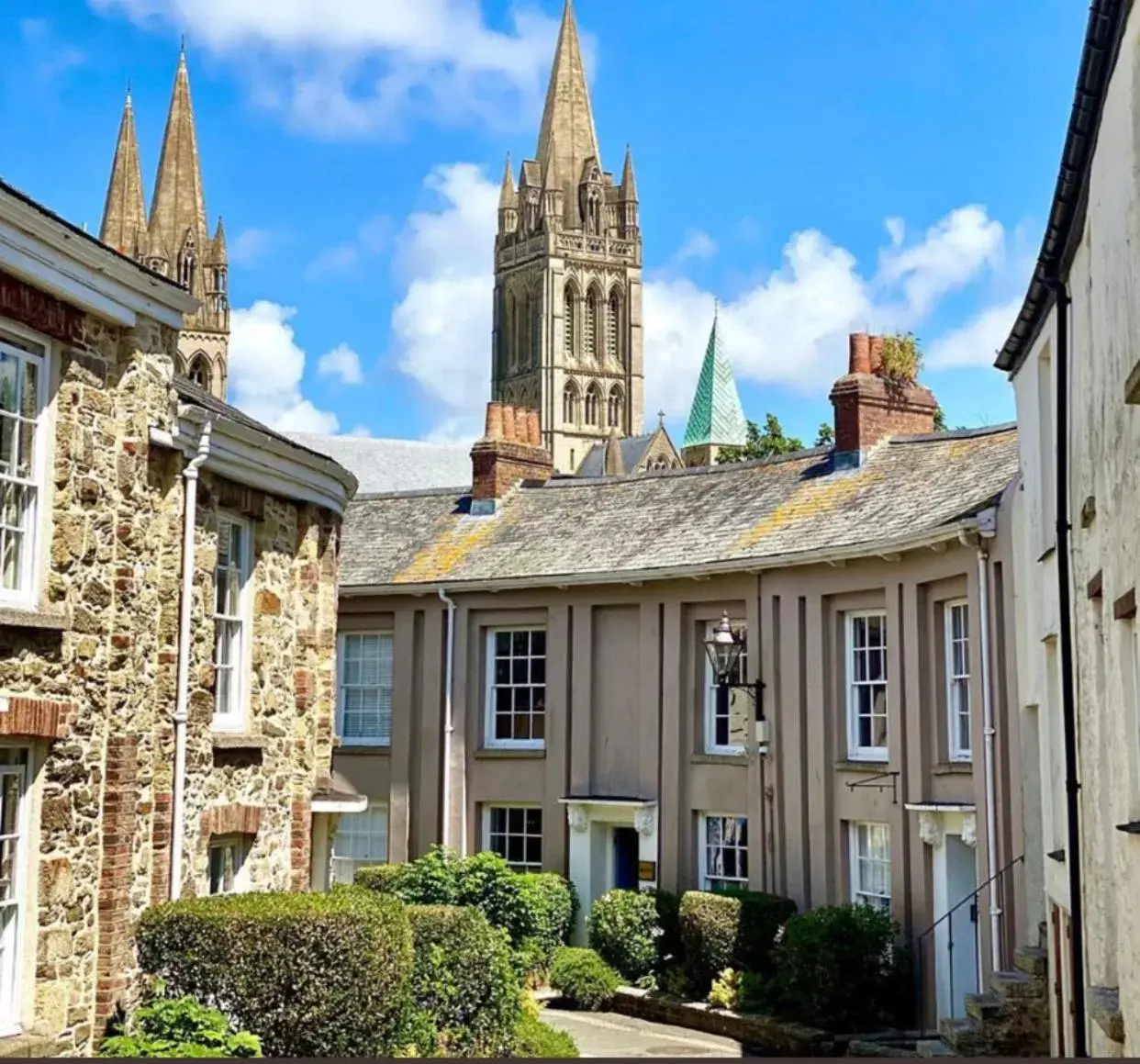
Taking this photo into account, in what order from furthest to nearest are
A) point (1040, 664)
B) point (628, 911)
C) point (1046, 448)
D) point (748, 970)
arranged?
1. point (628, 911)
2. point (748, 970)
3. point (1040, 664)
4. point (1046, 448)

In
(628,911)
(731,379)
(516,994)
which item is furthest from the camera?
(731,379)

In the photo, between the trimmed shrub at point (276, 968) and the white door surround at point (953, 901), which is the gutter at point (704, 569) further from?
the trimmed shrub at point (276, 968)

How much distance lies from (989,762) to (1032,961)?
2.87m

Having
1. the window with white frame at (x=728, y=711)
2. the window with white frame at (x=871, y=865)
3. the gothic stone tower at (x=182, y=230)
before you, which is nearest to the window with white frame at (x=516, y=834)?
the window with white frame at (x=728, y=711)

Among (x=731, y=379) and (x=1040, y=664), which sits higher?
(x=731, y=379)

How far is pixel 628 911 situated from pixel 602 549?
564 cm

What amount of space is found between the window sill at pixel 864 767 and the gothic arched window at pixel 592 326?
103930 millimetres

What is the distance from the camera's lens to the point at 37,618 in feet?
35.8

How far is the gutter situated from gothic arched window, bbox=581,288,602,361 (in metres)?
99.0

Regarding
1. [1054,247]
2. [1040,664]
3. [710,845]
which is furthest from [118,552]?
[710,845]

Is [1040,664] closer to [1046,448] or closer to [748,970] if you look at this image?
[1046,448]

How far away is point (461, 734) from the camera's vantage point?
85.5 feet

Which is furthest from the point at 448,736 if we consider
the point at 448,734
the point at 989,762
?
the point at 989,762

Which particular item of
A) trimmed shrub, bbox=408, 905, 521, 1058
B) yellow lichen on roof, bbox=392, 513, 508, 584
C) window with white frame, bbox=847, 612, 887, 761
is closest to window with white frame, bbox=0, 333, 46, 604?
trimmed shrub, bbox=408, 905, 521, 1058
